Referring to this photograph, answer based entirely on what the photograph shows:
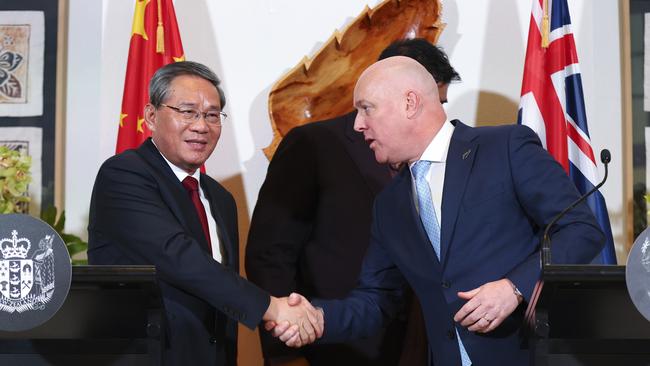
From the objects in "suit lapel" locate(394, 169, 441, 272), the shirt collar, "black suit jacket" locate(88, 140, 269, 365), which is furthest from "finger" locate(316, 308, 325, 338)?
the shirt collar

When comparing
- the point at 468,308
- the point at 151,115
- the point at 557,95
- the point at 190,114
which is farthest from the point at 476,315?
the point at 557,95

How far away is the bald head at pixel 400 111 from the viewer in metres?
2.74

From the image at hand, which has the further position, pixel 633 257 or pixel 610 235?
pixel 610 235

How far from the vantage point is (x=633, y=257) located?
2.03m

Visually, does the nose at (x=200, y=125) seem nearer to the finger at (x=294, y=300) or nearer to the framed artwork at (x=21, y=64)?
the finger at (x=294, y=300)

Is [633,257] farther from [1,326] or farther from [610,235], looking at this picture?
[610,235]

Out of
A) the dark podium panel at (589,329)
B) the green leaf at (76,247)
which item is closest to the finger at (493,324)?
the dark podium panel at (589,329)

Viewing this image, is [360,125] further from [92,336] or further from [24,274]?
[24,274]

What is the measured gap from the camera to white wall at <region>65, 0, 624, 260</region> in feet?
14.7

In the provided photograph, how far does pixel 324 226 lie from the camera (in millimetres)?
3469

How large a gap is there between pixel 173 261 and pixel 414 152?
768 millimetres

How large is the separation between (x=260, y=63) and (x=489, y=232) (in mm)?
2223

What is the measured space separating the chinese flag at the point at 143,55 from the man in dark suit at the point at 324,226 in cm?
88

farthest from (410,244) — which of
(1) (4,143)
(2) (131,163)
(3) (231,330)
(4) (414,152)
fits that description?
(1) (4,143)
